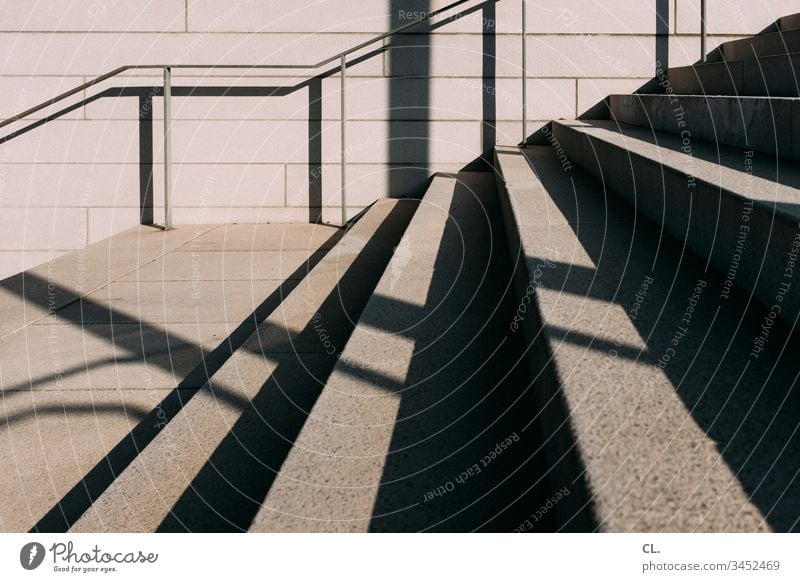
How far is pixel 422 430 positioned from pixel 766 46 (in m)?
2.87

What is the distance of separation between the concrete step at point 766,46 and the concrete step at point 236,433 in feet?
6.36

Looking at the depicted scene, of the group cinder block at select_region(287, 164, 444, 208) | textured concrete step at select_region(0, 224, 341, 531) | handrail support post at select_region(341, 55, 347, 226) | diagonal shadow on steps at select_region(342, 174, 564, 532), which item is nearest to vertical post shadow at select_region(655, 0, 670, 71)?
cinder block at select_region(287, 164, 444, 208)

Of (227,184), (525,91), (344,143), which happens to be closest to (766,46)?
(525,91)

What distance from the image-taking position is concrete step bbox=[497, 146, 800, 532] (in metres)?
0.87

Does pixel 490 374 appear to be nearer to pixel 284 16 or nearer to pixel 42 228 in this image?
pixel 284 16

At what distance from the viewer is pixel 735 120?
2471mm

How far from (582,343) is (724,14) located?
421 cm

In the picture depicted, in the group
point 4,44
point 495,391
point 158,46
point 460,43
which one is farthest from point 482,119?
point 495,391

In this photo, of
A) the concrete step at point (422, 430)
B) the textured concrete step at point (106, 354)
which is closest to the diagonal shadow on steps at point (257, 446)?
the concrete step at point (422, 430)

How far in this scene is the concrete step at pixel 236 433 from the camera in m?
1.36

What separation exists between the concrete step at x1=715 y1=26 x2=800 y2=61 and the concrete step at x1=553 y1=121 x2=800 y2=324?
0.73m

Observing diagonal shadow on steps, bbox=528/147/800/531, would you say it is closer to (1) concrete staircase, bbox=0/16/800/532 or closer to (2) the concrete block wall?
(1) concrete staircase, bbox=0/16/800/532

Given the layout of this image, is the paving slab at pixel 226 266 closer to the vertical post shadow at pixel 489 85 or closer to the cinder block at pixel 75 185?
the cinder block at pixel 75 185

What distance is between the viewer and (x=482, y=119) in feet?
16.5
